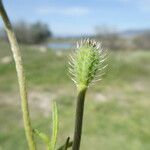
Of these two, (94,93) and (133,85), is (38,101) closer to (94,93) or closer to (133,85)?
(94,93)

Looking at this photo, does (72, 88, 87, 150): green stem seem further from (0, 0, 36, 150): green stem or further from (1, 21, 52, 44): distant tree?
(1, 21, 52, 44): distant tree

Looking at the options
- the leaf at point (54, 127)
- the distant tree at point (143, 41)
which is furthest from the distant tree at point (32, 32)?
the leaf at point (54, 127)

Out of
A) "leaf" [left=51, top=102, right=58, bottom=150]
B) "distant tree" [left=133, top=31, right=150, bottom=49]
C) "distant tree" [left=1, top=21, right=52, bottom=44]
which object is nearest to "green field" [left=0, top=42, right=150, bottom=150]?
"leaf" [left=51, top=102, right=58, bottom=150]

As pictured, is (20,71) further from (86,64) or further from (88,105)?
(88,105)

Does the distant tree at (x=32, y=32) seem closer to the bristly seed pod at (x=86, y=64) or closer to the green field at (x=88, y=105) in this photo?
the green field at (x=88, y=105)

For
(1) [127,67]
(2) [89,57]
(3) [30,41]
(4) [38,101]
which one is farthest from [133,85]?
(3) [30,41]

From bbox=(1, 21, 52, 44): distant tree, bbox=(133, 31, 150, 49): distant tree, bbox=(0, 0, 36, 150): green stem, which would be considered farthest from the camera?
bbox=(133, 31, 150, 49): distant tree
